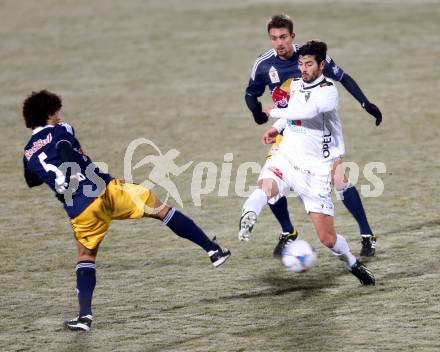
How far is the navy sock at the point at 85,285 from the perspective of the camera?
7.74 meters

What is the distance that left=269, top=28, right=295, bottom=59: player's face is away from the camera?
30.2ft

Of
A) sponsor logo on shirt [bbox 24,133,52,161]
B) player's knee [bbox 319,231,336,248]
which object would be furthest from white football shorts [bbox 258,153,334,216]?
sponsor logo on shirt [bbox 24,133,52,161]

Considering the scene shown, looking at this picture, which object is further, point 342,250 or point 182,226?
→ point 342,250

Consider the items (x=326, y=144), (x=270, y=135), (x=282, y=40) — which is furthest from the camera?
(x=282, y=40)

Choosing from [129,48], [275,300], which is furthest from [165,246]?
[129,48]

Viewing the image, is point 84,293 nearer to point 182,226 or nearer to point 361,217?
Result: point 182,226

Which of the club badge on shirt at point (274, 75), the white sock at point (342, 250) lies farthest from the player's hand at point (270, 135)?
the white sock at point (342, 250)

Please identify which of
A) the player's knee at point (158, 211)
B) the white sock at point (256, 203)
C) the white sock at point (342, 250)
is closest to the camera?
the white sock at point (256, 203)

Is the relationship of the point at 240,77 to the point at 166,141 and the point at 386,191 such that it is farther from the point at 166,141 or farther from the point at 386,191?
the point at 386,191

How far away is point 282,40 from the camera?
9273mm

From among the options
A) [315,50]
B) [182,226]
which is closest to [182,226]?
[182,226]

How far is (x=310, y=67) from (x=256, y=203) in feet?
3.92

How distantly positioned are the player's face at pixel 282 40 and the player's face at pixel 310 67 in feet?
3.28

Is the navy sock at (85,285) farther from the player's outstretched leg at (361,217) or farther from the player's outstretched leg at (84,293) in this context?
the player's outstretched leg at (361,217)
